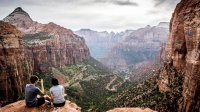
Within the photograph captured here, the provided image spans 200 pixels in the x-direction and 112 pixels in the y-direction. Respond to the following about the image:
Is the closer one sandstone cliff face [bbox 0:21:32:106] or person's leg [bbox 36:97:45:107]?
person's leg [bbox 36:97:45:107]

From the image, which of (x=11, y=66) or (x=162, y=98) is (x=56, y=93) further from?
(x=11, y=66)

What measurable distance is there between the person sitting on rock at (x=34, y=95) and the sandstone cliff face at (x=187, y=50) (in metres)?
44.8

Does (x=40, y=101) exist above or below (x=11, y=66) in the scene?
above

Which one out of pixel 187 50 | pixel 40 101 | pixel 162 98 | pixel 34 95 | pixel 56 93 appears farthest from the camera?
pixel 162 98

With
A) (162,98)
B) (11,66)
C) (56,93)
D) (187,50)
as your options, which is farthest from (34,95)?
(11,66)

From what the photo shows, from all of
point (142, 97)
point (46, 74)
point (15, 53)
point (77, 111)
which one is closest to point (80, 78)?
point (46, 74)

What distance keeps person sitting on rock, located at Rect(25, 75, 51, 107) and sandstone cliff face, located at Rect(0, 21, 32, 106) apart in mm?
61554

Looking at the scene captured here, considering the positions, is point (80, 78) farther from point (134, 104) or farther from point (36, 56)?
point (134, 104)

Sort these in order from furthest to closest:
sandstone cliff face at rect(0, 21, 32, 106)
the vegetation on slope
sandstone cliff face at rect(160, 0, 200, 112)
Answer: sandstone cliff face at rect(0, 21, 32, 106)
the vegetation on slope
sandstone cliff face at rect(160, 0, 200, 112)

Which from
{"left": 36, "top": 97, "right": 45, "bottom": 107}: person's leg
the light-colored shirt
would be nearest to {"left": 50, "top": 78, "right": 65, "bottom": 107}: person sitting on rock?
the light-colored shirt

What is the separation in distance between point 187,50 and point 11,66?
2077 inches

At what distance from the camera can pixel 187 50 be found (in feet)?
245

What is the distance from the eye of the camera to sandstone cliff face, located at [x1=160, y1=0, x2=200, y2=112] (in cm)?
6506

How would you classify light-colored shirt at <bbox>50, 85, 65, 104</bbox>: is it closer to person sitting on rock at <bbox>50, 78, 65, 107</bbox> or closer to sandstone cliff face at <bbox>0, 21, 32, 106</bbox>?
person sitting on rock at <bbox>50, 78, 65, 107</bbox>
